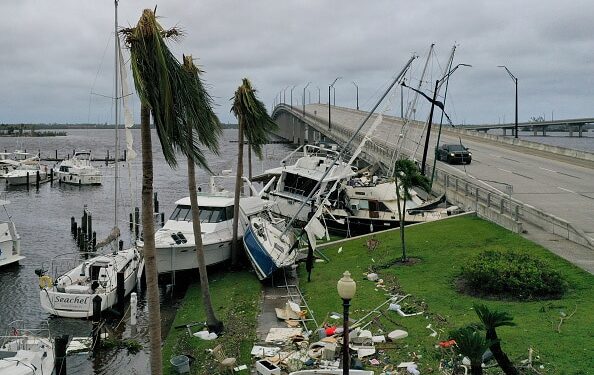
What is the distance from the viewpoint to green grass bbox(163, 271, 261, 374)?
16422 millimetres

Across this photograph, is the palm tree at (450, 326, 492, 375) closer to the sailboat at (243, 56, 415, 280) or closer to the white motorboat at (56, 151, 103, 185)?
the sailboat at (243, 56, 415, 280)

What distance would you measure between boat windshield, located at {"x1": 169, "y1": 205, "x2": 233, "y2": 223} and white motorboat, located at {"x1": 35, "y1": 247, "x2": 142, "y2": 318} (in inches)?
122

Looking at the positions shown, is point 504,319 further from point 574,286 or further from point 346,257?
point 346,257

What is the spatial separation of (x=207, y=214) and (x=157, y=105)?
16.5m

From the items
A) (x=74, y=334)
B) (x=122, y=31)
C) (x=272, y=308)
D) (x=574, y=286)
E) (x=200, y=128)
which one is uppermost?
A: (x=122, y=31)

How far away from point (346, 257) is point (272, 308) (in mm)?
6159

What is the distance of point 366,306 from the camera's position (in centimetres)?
1828

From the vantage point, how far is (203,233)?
26.2 m

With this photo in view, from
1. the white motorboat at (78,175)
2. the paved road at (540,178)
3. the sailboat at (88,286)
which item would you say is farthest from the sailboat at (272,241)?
the white motorboat at (78,175)

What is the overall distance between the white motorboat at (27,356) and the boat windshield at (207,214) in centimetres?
1039

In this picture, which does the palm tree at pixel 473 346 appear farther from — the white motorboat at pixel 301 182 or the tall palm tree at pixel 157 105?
the white motorboat at pixel 301 182

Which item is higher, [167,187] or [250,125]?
[250,125]

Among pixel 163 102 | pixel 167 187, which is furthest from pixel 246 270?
pixel 167 187

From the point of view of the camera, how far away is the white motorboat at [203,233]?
24.5 metres
